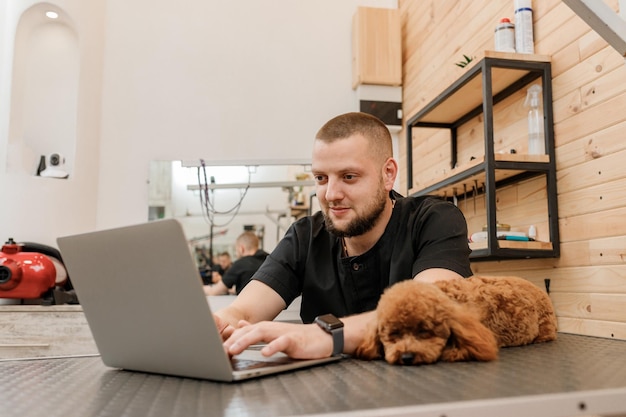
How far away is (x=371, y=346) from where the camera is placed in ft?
3.02

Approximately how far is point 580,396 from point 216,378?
454mm

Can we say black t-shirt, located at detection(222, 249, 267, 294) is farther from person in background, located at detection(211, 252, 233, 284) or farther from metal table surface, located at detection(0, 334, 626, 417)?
metal table surface, located at detection(0, 334, 626, 417)

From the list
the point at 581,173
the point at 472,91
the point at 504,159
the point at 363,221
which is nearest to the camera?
the point at 363,221

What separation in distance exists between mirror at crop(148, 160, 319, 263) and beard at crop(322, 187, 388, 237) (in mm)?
1924

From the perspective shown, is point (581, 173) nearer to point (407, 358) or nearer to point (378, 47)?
point (407, 358)

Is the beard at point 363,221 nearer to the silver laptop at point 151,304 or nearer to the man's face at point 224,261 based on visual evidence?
the silver laptop at point 151,304

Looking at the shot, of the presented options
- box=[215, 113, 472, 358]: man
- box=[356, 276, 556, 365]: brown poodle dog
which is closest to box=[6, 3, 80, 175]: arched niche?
box=[215, 113, 472, 358]: man

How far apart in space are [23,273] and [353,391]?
219 cm

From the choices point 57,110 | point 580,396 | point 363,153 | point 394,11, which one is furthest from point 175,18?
point 580,396

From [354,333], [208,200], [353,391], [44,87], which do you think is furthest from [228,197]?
[353,391]

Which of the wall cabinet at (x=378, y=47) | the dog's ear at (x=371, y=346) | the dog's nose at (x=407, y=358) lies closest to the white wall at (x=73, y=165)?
the wall cabinet at (x=378, y=47)

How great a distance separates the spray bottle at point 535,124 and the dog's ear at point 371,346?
125 cm

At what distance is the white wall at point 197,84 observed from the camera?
11.2 feet

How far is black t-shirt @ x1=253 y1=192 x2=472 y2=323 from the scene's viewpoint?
1.36 meters
